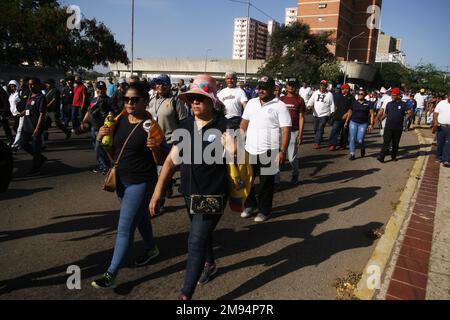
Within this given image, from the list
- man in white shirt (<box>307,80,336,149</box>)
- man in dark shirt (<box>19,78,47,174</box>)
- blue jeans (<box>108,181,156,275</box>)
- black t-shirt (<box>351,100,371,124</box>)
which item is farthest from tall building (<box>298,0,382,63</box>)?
blue jeans (<box>108,181,156,275</box>)

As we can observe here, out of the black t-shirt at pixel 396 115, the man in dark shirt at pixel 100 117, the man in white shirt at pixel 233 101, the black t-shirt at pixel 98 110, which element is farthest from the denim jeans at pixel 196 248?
the black t-shirt at pixel 396 115

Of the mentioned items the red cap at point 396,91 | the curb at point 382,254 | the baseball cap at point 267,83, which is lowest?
the curb at point 382,254

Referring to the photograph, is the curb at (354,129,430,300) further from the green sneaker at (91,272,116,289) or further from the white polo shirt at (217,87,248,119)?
the white polo shirt at (217,87,248,119)

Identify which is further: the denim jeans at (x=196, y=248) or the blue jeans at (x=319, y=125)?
the blue jeans at (x=319, y=125)

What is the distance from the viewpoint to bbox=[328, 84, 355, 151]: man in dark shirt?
1049cm

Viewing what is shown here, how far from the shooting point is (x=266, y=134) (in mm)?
5043

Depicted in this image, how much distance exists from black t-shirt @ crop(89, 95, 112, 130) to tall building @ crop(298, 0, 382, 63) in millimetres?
81912

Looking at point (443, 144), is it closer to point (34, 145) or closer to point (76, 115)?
point (34, 145)

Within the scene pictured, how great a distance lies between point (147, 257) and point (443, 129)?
29.5 feet

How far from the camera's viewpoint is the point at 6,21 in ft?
92.7

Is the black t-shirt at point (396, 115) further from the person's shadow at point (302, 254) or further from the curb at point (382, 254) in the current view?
the person's shadow at point (302, 254)

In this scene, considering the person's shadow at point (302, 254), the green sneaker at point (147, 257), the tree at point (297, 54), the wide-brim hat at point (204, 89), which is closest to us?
→ the wide-brim hat at point (204, 89)

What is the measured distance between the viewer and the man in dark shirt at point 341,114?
10.5 m
